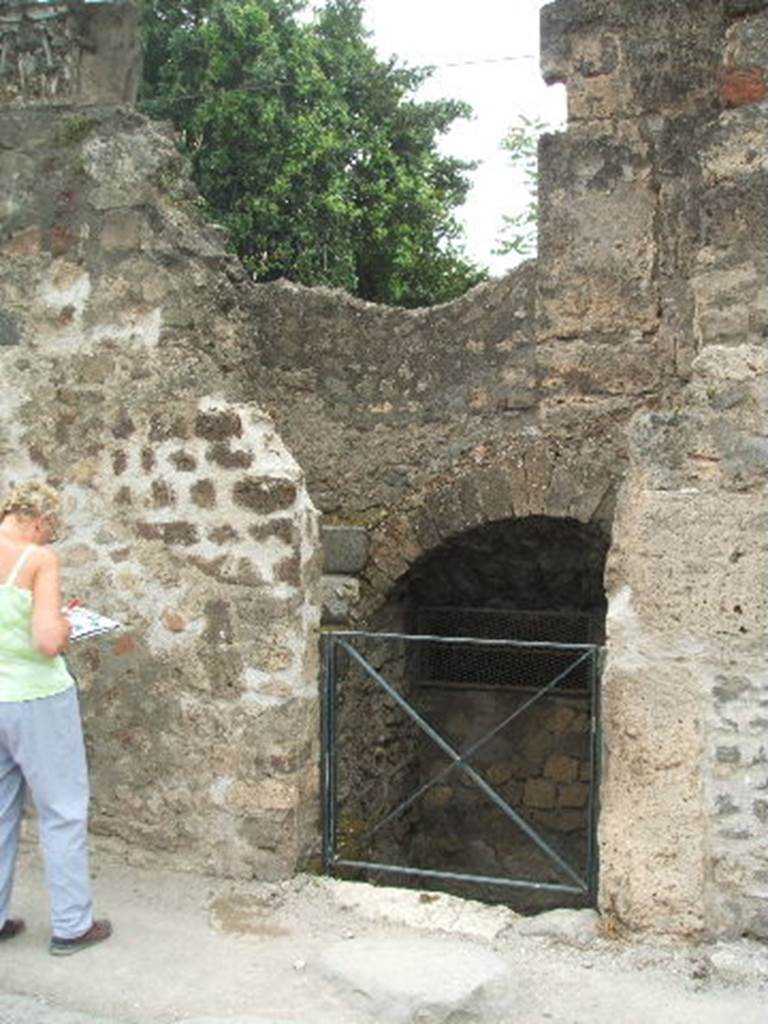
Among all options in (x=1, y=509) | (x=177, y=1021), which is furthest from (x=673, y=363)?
(x=177, y=1021)

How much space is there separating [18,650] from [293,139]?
12087 millimetres

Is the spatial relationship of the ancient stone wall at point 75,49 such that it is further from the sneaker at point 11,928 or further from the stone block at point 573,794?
the stone block at point 573,794

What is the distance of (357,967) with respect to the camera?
3.93 meters

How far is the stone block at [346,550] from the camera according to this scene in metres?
6.92

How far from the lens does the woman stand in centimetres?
387

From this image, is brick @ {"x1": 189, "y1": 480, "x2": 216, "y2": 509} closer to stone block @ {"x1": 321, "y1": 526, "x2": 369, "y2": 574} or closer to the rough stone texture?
the rough stone texture

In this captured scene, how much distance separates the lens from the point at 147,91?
51.1 ft

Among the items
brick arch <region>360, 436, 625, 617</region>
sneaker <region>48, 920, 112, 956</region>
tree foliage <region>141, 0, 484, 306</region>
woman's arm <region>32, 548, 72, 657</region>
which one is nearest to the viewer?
woman's arm <region>32, 548, 72, 657</region>

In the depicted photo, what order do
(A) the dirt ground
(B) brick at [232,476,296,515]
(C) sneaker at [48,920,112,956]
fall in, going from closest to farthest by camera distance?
A: (A) the dirt ground, (C) sneaker at [48,920,112,956], (B) brick at [232,476,296,515]

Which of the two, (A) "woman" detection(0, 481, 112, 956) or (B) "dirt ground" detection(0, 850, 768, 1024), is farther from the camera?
(A) "woman" detection(0, 481, 112, 956)

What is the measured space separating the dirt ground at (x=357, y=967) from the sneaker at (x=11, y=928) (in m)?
0.05

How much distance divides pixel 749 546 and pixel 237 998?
2149 millimetres

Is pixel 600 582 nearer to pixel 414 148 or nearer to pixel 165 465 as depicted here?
pixel 165 465

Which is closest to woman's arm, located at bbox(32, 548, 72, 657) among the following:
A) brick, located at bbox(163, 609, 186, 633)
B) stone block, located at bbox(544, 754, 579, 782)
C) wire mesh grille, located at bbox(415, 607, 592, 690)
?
brick, located at bbox(163, 609, 186, 633)
